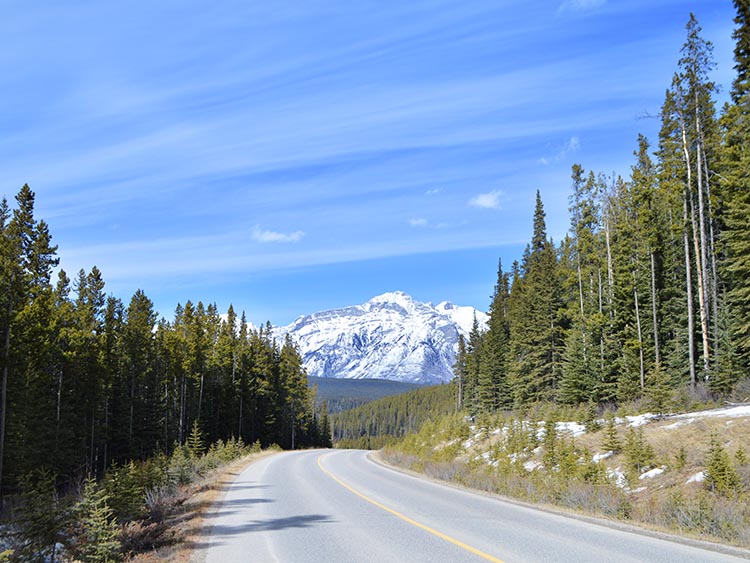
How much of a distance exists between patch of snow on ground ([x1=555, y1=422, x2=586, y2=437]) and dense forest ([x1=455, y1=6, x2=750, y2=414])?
3.52 metres

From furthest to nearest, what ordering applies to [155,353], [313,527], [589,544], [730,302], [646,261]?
[155,353] → [646,261] → [730,302] → [313,527] → [589,544]

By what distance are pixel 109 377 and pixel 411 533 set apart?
4282cm

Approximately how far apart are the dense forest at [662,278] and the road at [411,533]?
41.9ft

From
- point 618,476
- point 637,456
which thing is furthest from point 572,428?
point 637,456

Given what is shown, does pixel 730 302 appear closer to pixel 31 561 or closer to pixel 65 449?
pixel 31 561

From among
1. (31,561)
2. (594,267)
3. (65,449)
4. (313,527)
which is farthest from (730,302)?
(65,449)

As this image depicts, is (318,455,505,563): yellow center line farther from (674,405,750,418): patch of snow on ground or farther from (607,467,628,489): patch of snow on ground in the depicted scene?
(674,405,750,418): patch of snow on ground

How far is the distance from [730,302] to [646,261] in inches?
427

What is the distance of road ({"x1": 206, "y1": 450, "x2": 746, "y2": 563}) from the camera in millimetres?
7699

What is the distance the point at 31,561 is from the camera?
7.77 m

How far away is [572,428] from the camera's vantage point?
24.8 meters

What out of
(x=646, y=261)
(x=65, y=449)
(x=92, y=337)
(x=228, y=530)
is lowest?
(x=65, y=449)

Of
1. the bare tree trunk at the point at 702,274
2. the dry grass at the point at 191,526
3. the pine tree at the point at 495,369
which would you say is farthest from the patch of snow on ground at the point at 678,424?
the pine tree at the point at 495,369

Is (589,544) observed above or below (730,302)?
below
